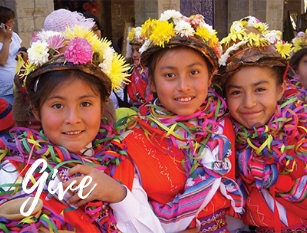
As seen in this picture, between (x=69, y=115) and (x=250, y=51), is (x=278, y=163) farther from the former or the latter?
(x=69, y=115)

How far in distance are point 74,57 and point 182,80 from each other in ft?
1.80

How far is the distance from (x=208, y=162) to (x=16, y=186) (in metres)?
0.89

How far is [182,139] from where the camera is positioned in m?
1.95

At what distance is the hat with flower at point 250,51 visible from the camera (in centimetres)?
204

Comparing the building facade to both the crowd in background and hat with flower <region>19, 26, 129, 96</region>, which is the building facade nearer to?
the crowd in background

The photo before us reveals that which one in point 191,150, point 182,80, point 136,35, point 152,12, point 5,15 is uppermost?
point 152,12

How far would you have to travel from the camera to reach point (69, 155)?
1686mm

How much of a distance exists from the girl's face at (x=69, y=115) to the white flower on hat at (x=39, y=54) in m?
0.14

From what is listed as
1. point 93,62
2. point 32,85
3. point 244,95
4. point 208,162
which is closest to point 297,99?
point 244,95

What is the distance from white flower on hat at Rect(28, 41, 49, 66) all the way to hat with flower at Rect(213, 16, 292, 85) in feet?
2.98

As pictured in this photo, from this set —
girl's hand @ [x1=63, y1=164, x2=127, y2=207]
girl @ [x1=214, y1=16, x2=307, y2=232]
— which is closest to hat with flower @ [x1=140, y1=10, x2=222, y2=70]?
girl @ [x1=214, y1=16, x2=307, y2=232]

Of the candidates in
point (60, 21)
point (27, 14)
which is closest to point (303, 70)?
point (60, 21)

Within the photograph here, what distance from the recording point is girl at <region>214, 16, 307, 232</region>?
201 centimetres

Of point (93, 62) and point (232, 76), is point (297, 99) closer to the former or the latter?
point (232, 76)
